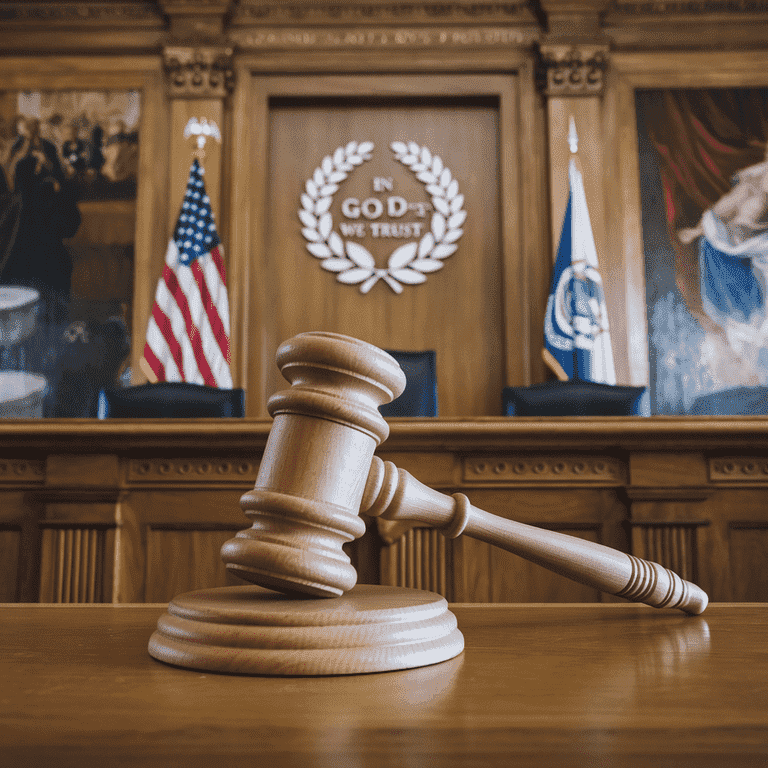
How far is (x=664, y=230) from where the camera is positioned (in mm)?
5137

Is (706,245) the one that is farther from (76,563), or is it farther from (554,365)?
(76,563)

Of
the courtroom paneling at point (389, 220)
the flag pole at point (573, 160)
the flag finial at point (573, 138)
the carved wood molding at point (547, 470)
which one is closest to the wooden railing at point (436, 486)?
the carved wood molding at point (547, 470)

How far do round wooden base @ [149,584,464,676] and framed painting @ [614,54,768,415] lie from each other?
15.4 feet

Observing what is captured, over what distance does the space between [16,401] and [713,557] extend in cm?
456

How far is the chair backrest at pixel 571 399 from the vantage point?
Result: 3076 millimetres

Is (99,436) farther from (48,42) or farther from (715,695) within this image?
(48,42)

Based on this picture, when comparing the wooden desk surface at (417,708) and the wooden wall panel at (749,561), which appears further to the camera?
the wooden wall panel at (749,561)

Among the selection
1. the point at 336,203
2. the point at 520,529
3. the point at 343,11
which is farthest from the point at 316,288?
the point at 520,529

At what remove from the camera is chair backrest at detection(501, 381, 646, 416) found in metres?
3.08

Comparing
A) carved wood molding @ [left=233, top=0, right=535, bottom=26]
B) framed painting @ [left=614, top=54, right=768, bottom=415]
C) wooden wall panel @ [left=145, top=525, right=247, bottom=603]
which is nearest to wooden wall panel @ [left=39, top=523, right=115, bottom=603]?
wooden wall panel @ [left=145, top=525, right=247, bottom=603]

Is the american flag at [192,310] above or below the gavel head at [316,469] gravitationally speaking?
above

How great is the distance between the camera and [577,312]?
481cm

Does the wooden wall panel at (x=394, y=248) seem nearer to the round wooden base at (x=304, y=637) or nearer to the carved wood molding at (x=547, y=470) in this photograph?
the carved wood molding at (x=547, y=470)

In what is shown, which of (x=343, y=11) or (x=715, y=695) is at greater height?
(x=343, y=11)
